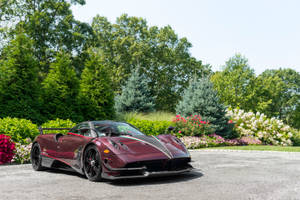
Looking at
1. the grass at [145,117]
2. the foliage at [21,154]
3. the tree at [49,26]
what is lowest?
the foliage at [21,154]

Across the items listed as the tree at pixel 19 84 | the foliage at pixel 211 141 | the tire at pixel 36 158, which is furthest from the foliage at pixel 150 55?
the tire at pixel 36 158

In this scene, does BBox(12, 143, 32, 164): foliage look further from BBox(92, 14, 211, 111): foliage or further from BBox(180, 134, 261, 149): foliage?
BBox(92, 14, 211, 111): foliage

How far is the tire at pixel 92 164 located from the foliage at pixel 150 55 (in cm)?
3705

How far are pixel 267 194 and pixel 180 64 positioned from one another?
43.6 meters

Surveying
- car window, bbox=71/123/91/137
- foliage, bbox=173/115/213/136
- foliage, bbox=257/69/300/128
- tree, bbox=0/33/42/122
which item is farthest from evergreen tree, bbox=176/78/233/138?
foliage, bbox=257/69/300/128

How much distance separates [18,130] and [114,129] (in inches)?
180

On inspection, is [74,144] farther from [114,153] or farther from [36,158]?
[36,158]

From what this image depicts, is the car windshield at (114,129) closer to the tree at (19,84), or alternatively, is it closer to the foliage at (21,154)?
the foliage at (21,154)

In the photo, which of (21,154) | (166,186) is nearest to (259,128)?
(21,154)

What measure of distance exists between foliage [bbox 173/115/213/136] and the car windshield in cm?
946

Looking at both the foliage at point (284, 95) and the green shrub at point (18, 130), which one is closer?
the green shrub at point (18, 130)

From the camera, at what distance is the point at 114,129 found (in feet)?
24.3

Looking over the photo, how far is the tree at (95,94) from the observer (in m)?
18.6

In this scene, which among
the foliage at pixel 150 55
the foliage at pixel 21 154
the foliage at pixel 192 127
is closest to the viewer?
the foliage at pixel 21 154
